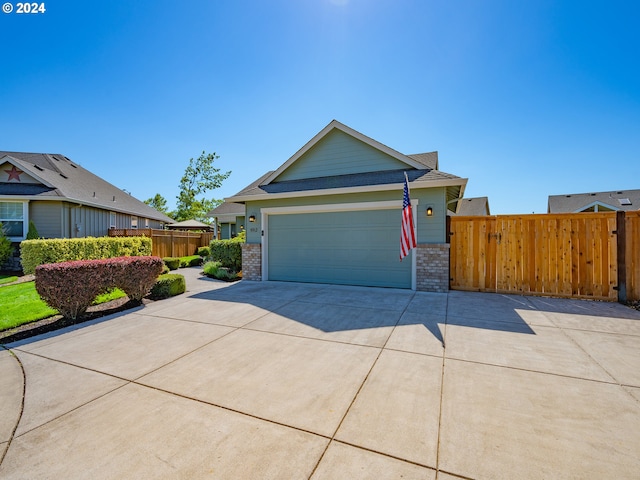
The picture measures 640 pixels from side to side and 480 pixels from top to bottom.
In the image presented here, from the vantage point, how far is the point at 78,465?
1.93 m

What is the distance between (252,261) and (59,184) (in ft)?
39.0

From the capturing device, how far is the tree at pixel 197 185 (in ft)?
107

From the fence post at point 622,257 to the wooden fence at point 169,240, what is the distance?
18.7 m

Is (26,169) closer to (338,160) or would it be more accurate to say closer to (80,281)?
(80,281)

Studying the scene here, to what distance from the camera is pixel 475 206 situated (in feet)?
77.7

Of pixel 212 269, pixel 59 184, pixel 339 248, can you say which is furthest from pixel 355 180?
pixel 59 184

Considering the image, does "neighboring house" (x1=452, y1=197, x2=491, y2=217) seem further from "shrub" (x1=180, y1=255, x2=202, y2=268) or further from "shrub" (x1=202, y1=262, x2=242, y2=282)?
"shrub" (x1=180, y1=255, x2=202, y2=268)

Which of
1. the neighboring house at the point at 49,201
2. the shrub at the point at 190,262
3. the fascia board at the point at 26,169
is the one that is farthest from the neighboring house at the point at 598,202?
the fascia board at the point at 26,169

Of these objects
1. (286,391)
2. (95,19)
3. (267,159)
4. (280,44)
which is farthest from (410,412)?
(267,159)

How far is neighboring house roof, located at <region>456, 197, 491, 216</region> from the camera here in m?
22.6

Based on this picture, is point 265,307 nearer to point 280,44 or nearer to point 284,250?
point 284,250

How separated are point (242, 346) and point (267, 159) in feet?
53.2

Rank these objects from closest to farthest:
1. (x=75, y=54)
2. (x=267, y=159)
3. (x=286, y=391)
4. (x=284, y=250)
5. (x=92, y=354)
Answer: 1. (x=286, y=391)
2. (x=92, y=354)
3. (x=75, y=54)
4. (x=284, y=250)
5. (x=267, y=159)

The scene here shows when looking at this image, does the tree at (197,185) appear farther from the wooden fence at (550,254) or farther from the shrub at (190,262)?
the wooden fence at (550,254)
